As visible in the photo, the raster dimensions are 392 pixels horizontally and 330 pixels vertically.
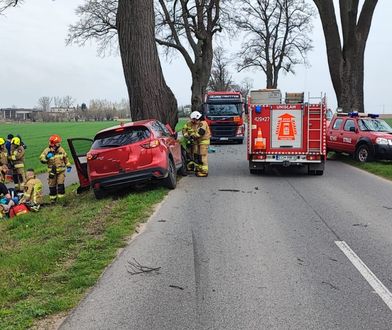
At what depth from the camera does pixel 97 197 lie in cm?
1174

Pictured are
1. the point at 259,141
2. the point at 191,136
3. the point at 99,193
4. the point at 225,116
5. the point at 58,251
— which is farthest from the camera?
the point at 225,116

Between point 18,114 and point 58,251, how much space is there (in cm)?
15731

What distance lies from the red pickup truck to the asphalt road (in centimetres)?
686

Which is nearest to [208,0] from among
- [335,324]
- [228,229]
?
[228,229]

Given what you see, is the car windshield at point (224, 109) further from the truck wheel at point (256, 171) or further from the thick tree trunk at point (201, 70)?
the truck wheel at point (256, 171)

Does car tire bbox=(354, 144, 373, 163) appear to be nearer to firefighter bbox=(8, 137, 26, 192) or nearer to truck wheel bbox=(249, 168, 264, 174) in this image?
truck wheel bbox=(249, 168, 264, 174)

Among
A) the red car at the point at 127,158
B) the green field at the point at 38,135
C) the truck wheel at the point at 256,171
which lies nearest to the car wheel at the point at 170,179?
the red car at the point at 127,158

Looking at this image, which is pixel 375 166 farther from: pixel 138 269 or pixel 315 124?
pixel 138 269

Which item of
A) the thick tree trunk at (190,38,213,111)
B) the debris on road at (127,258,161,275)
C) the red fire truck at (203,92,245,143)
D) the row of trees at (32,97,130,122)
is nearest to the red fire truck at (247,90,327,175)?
the debris on road at (127,258,161,275)

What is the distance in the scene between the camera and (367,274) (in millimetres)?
5465

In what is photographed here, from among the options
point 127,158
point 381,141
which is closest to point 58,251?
point 127,158

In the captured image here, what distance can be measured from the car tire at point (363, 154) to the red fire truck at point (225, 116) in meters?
12.1

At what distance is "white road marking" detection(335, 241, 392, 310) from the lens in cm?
481

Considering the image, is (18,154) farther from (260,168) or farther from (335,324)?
(335,324)
